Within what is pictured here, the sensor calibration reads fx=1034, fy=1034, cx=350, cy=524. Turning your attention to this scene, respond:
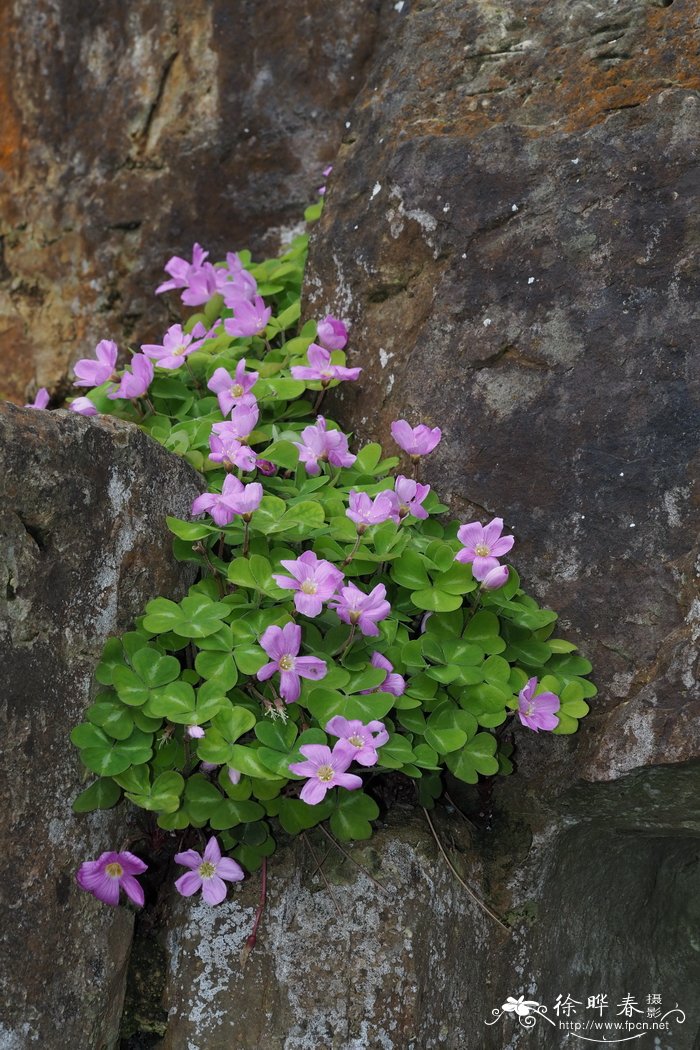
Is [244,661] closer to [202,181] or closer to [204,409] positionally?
[204,409]

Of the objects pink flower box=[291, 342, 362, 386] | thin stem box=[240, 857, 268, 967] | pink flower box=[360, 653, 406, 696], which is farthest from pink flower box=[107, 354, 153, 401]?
thin stem box=[240, 857, 268, 967]

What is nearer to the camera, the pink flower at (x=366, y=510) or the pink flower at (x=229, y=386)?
the pink flower at (x=366, y=510)

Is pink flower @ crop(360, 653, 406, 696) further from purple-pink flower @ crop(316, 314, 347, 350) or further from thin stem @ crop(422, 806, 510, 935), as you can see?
purple-pink flower @ crop(316, 314, 347, 350)

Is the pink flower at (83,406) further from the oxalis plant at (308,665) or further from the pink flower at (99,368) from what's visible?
the oxalis plant at (308,665)

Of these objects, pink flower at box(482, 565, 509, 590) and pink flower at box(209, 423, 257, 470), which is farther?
pink flower at box(209, 423, 257, 470)

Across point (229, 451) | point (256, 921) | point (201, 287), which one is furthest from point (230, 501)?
point (201, 287)

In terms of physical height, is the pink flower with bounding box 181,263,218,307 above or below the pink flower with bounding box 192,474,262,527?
below

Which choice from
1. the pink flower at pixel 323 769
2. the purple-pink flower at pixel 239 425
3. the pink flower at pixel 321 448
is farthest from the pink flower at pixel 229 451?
the pink flower at pixel 323 769

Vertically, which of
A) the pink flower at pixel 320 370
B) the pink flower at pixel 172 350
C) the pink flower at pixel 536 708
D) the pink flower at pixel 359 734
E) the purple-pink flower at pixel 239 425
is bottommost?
the pink flower at pixel 536 708
